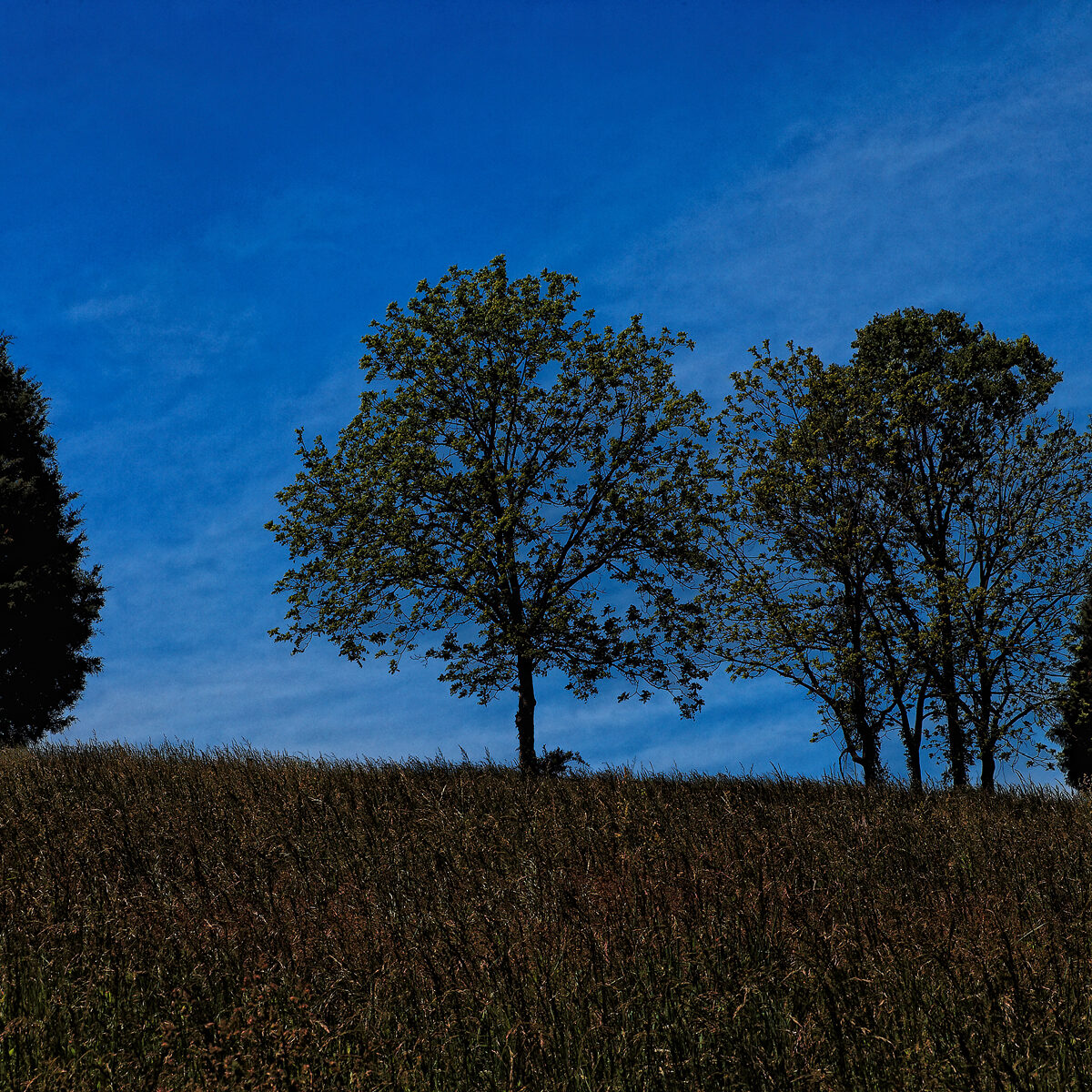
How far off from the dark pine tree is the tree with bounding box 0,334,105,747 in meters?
25.4

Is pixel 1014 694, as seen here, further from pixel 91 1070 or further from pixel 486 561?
pixel 91 1070

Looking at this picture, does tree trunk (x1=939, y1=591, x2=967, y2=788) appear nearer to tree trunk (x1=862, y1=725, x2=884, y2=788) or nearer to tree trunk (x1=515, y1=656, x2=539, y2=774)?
tree trunk (x1=862, y1=725, x2=884, y2=788)

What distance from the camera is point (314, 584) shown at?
19.3 m

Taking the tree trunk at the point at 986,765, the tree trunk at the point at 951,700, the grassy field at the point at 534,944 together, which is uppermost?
the tree trunk at the point at 951,700

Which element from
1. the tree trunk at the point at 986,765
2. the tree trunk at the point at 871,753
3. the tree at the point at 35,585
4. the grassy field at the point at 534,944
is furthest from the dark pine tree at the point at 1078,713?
the tree at the point at 35,585

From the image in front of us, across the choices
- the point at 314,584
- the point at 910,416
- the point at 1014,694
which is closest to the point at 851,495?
the point at 910,416

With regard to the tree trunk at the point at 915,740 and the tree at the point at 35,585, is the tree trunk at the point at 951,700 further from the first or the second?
the tree at the point at 35,585

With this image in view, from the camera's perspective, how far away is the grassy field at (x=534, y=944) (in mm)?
4844

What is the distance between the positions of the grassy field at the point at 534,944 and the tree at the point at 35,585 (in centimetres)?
1445

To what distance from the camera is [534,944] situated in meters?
6.58

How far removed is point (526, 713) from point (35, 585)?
49.5 feet

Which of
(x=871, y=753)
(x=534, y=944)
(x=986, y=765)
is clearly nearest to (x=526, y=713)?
(x=871, y=753)

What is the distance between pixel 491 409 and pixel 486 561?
3.62 m

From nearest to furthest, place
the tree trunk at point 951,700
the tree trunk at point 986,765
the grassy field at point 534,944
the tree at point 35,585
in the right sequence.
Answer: the grassy field at point 534,944, the tree trunk at point 951,700, the tree trunk at point 986,765, the tree at point 35,585
